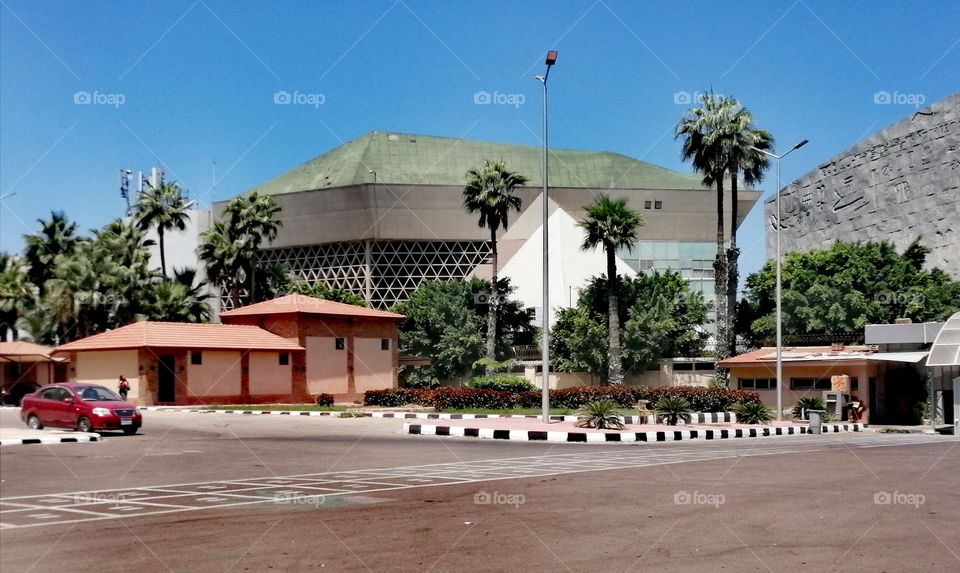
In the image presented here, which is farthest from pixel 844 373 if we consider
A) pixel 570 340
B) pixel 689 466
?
pixel 689 466

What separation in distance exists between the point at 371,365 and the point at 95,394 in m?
27.8

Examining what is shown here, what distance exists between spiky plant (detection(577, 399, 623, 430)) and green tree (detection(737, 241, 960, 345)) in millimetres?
29715

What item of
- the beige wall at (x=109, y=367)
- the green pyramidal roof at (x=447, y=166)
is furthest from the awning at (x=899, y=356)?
the green pyramidal roof at (x=447, y=166)

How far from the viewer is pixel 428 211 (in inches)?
3120

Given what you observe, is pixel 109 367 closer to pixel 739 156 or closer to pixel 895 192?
pixel 739 156

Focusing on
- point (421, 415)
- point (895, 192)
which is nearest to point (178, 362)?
point (421, 415)

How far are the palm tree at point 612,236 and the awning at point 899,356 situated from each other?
45.7ft

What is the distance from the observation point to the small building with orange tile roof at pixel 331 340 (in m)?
47.4

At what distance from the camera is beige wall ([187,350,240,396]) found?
139 ft

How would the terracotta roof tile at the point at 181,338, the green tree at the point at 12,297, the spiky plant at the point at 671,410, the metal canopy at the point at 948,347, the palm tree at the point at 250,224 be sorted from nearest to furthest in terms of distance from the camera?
1. the spiky plant at the point at 671,410
2. the metal canopy at the point at 948,347
3. the terracotta roof tile at the point at 181,338
4. the green tree at the point at 12,297
5. the palm tree at the point at 250,224

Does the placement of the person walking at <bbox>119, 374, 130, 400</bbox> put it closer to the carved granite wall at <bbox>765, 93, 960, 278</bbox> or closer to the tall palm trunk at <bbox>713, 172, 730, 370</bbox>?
the tall palm trunk at <bbox>713, 172, 730, 370</bbox>

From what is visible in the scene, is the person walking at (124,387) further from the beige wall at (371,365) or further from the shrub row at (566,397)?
the beige wall at (371,365)

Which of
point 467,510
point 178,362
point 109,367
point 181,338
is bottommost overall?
point 467,510

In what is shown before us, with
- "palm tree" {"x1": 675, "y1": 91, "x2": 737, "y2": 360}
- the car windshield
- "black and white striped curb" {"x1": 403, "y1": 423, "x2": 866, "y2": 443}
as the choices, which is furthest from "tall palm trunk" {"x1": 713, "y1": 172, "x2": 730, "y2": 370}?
the car windshield
